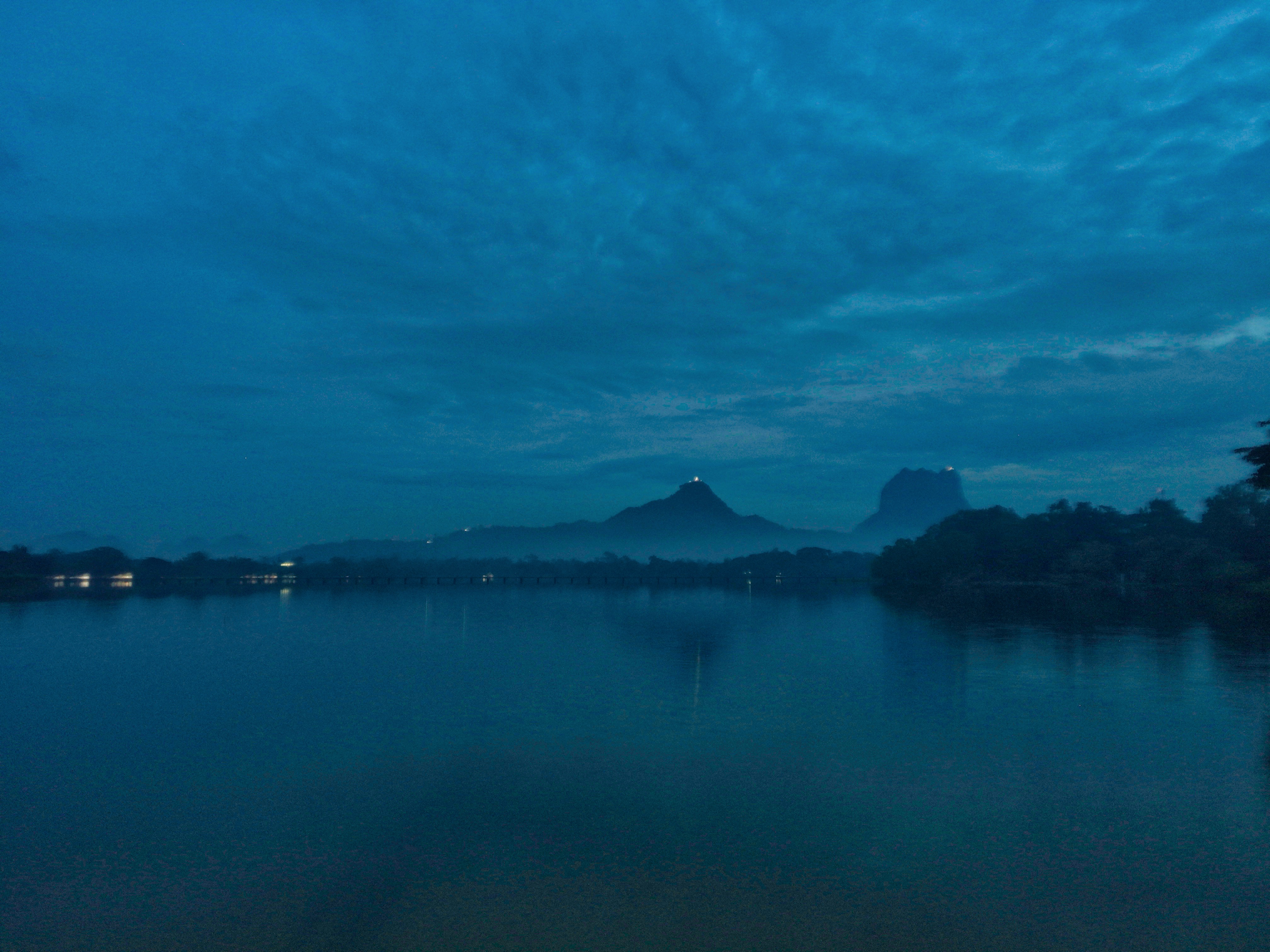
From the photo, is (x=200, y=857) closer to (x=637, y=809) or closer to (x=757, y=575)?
(x=637, y=809)

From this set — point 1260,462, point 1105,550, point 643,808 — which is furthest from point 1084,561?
point 643,808

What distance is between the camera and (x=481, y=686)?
2817 cm

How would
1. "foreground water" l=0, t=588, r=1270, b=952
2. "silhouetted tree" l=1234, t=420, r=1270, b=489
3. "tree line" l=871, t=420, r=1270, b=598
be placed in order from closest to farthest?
"foreground water" l=0, t=588, r=1270, b=952, "silhouetted tree" l=1234, t=420, r=1270, b=489, "tree line" l=871, t=420, r=1270, b=598

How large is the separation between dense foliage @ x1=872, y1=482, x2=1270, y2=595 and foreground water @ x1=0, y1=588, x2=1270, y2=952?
47368 millimetres

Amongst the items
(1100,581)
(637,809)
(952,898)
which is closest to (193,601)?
(637,809)

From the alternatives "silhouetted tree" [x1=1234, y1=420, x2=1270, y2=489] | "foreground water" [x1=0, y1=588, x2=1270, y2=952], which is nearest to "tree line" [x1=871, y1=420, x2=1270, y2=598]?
"silhouetted tree" [x1=1234, y1=420, x2=1270, y2=489]

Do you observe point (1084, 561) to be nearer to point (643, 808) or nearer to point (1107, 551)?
point (1107, 551)

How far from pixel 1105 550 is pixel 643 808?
97.9m

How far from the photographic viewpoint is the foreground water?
969cm

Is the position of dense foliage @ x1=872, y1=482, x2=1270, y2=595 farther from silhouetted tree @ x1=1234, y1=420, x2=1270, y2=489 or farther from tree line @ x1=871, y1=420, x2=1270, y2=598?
silhouetted tree @ x1=1234, y1=420, x2=1270, y2=489

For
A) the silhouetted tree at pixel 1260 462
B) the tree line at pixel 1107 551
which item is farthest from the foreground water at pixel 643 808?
the tree line at pixel 1107 551

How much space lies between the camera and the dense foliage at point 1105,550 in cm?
7662

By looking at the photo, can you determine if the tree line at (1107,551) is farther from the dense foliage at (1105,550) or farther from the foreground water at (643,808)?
the foreground water at (643,808)

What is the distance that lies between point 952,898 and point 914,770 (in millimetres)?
6281
